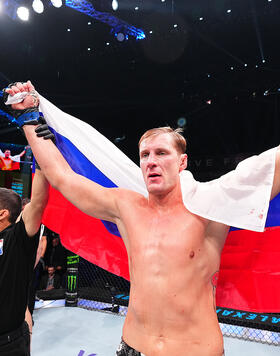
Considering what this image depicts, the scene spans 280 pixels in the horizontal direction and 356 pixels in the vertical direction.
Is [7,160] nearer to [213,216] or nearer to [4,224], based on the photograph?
[4,224]

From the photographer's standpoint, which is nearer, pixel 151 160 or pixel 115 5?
pixel 151 160

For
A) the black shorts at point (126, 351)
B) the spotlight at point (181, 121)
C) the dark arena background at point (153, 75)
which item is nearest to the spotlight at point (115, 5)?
the dark arena background at point (153, 75)

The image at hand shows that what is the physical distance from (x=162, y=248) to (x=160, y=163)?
399 mm

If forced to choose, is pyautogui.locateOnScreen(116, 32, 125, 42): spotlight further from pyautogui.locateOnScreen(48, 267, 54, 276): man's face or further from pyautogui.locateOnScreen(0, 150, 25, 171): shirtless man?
pyautogui.locateOnScreen(48, 267, 54, 276): man's face

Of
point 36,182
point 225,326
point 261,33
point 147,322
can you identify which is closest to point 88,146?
point 36,182

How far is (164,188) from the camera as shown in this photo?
5.06 feet

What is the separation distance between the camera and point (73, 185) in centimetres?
159

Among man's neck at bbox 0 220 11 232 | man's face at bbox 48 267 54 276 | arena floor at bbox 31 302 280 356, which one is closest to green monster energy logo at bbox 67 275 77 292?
arena floor at bbox 31 302 280 356

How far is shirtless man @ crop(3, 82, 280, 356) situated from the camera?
1375 millimetres

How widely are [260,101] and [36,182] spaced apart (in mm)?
8949

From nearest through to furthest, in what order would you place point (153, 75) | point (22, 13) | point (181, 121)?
point (22, 13) < point (153, 75) < point (181, 121)

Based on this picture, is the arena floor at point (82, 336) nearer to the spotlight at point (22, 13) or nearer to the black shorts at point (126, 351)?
the black shorts at point (126, 351)

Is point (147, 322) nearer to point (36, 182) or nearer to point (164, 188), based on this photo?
point (164, 188)

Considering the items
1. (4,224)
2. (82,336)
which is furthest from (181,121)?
(4,224)
